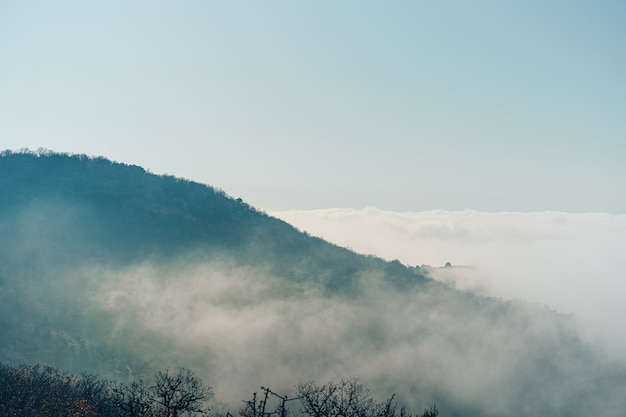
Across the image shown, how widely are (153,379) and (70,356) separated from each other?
26.2 meters

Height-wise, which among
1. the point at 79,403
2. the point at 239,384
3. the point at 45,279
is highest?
the point at 45,279

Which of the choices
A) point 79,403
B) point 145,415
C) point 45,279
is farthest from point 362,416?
point 45,279

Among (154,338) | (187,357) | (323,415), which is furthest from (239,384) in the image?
(323,415)

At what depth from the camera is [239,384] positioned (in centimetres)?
19162

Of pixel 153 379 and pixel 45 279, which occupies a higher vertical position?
pixel 45 279

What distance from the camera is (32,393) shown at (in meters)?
89.9

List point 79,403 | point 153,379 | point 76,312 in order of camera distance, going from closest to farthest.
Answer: point 79,403
point 153,379
point 76,312

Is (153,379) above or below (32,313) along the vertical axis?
below

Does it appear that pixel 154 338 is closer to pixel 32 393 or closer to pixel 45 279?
pixel 45 279

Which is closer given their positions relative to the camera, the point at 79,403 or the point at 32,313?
the point at 79,403

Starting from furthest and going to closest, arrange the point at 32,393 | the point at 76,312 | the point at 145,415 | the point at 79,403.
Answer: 1. the point at 76,312
2. the point at 32,393
3. the point at 79,403
4. the point at 145,415

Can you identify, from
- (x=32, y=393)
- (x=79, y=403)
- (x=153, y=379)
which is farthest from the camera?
(x=153, y=379)

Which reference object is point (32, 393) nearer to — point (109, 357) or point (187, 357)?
point (109, 357)

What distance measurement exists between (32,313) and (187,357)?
5320 centimetres
